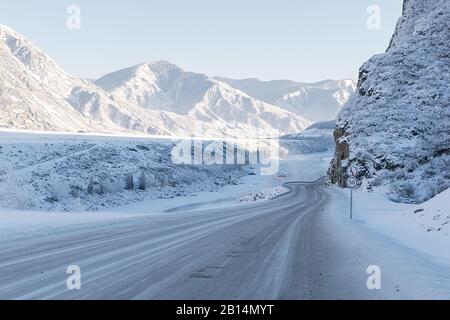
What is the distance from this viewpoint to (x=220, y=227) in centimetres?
1836

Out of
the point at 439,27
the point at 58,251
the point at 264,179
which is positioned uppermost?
the point at 439,27

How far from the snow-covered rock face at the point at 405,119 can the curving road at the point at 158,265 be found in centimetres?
3121

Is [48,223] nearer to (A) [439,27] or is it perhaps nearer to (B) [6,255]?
(B) [6,255]

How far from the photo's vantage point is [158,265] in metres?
9.31

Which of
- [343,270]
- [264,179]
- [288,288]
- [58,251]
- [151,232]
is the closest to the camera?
[288,288]

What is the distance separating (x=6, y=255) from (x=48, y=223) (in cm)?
615

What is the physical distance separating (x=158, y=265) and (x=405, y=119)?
1933 inches

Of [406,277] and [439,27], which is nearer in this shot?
[406,277]

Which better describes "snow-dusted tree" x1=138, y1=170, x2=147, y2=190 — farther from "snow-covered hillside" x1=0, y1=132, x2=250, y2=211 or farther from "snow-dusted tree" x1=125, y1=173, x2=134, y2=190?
"snow-dusted tree" x1=125, y1=173, x2=134, y2=190

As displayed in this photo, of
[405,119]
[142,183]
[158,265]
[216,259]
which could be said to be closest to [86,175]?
[142,183]

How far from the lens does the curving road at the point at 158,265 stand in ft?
23.2

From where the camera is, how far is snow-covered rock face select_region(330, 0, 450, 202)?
46094 millimetres

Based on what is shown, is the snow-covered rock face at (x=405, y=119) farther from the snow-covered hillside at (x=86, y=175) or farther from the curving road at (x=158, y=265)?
the curving road at (x=158, y=265)

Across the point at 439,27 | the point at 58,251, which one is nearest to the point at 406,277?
the point at 58,251
